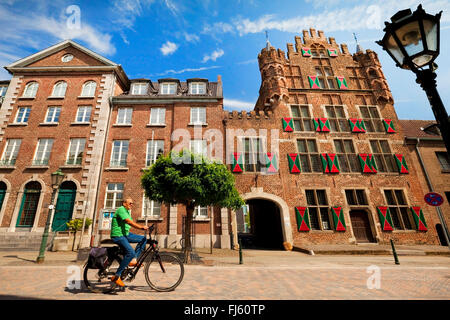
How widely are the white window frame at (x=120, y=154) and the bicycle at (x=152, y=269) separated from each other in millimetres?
11681

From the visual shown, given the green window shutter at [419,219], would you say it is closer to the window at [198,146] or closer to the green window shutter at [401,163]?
the green window shutter at [401,163]

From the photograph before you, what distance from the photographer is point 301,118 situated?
55.1 feet

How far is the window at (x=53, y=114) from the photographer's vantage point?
15695 millimetres

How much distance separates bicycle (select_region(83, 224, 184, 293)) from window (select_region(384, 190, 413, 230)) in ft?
55.5

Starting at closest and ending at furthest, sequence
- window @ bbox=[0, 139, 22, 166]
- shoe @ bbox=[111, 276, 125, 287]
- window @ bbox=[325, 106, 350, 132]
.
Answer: shoe @ bbox=[111, 276, 125, 287], window @ bbox=[0, 139, 22, 166], window @ bbox=[325, 106, 350, 132]

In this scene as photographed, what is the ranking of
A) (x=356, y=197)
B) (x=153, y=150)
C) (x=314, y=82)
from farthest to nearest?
(x=314, y=82)
(x=153, y=150)
(x=356, y=197)

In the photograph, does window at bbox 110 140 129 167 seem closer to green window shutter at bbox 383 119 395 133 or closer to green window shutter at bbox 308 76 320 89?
green window shutter at bbox 308 76 320 89

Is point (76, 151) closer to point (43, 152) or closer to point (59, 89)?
point (43, 152)

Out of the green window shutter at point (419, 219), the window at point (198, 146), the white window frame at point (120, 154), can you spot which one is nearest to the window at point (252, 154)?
the window at point (198, 146)

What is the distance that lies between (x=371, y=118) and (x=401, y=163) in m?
4.30

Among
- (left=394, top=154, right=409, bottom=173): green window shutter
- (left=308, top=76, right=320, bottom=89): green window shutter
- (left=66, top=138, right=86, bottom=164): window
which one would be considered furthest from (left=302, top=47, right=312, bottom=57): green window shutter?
(left=66, top=138, right=86, bottom=164): window

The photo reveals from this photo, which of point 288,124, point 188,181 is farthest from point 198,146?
point 288,124

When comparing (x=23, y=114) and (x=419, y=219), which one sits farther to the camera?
(x=23, y=114)

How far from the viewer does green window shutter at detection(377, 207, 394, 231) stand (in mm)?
14266
